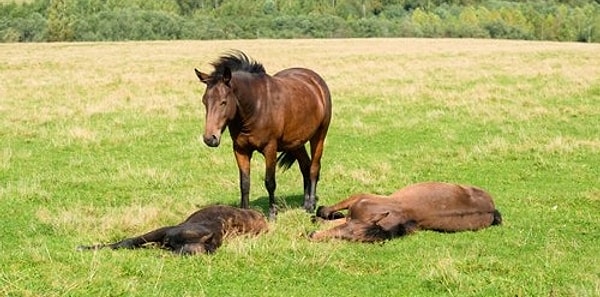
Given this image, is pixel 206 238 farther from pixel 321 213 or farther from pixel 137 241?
pixel 321 213

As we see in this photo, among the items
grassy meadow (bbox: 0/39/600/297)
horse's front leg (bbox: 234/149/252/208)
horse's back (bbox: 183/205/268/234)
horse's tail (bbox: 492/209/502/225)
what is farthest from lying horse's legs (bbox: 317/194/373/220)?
horse's tail (bbox: 492/209/502/225)

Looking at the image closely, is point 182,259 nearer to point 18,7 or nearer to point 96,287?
point 96,287

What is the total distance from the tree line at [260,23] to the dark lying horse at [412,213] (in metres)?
76.0

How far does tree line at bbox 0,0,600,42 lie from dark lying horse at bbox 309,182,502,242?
76.0m

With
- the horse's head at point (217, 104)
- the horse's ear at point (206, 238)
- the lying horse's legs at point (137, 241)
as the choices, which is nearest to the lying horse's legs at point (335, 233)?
the horse's ear at point (206, 238)

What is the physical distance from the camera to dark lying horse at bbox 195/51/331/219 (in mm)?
8078

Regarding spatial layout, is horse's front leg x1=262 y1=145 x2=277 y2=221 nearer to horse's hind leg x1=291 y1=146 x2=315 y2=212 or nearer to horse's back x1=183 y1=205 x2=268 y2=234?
horse's back x1=183 y1=205 x2=268 y2=234

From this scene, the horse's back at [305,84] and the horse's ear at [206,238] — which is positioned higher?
the horse's back at [305,84]

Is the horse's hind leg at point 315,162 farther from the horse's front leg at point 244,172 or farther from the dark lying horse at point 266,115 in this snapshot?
the horse's front leg at point 244,172

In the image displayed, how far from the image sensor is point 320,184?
38.5 feet

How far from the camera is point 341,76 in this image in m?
30.4

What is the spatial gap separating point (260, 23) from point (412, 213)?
88.1m

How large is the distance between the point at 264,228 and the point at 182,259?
1.48 metres

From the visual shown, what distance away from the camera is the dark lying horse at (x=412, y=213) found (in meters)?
7.97
